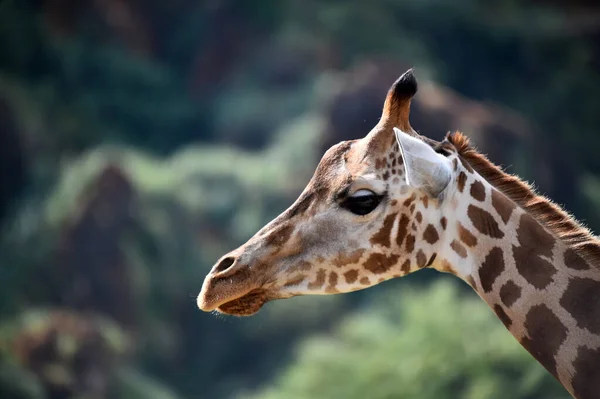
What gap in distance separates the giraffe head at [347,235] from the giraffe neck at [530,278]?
0.45 ft

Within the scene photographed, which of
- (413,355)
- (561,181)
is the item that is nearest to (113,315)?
(413,355)

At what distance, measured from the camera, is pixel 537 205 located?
5.05 metres

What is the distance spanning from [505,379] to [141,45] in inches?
1246

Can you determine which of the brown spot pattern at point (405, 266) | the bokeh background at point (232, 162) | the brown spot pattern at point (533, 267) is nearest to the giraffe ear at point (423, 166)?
the brown spot pattern at point (405, 266)

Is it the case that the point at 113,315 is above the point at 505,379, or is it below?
above

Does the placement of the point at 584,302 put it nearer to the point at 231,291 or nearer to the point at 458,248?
the point at 458,248

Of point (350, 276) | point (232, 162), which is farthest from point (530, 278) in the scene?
point (232, 162)

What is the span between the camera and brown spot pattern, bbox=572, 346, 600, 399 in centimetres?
464

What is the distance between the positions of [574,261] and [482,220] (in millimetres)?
485

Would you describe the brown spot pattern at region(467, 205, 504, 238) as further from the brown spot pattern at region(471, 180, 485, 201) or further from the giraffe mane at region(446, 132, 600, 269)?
the giraffe mane at region(446, 132, 600, 269)

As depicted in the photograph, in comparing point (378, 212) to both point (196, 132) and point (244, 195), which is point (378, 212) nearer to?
point (244, 195)

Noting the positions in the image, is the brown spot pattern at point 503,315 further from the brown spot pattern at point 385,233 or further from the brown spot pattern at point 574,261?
the brown spot pattern at point 385,233

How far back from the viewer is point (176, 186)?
1565 inches

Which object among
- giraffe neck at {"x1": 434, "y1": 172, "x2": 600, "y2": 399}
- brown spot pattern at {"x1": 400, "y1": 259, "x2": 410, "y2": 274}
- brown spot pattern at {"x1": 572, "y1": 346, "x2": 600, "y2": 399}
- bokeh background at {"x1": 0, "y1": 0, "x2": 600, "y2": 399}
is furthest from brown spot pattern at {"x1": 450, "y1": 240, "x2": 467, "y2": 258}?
bokeh background at {"x1": 0, "y1": 0, "x2": 600, "y2": 399}
